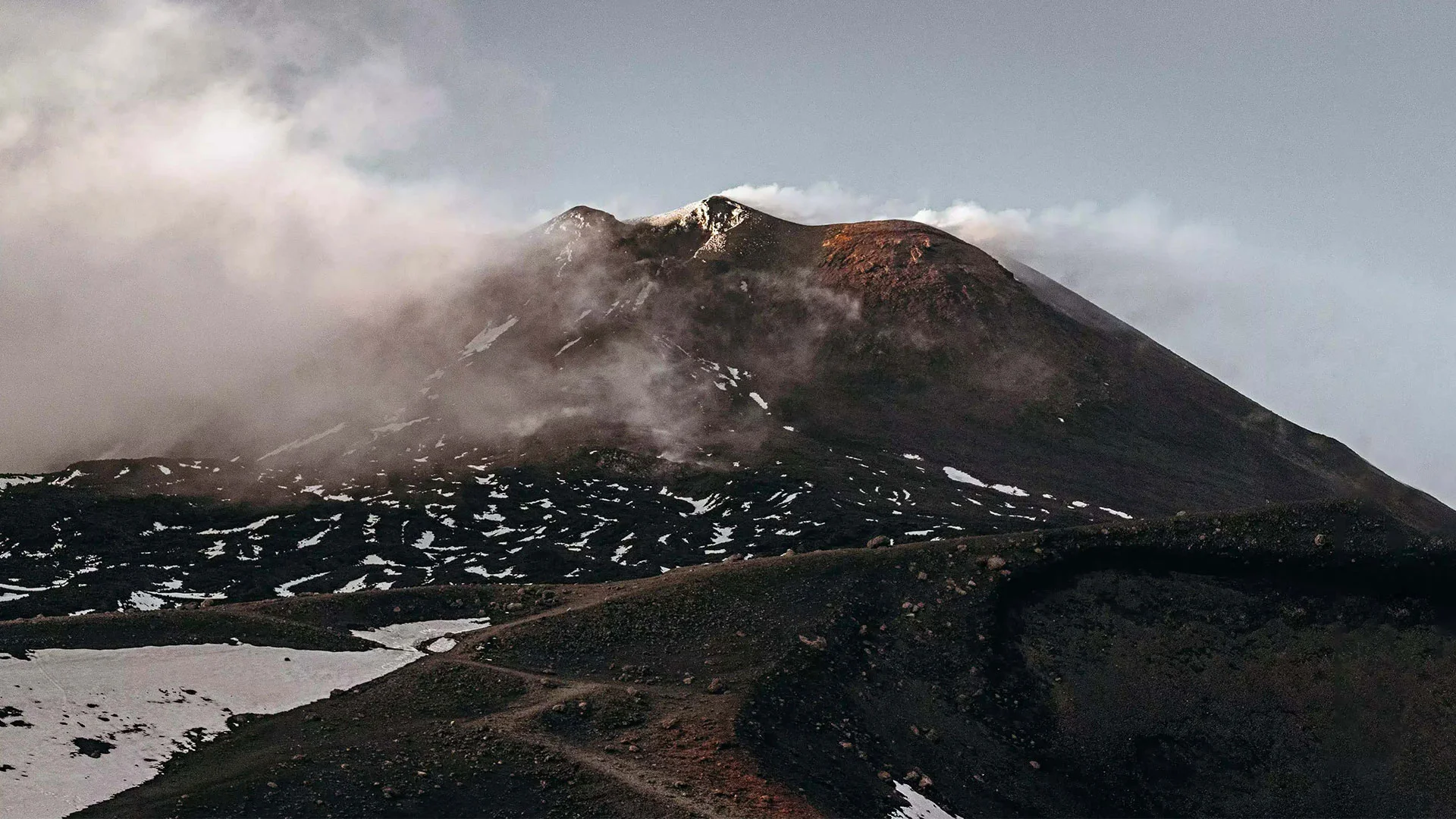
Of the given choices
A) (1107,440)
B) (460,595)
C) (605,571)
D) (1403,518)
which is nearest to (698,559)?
(605,571)

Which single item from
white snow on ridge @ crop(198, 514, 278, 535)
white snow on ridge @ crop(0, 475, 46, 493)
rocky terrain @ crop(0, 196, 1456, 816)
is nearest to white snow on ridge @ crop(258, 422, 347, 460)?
white snow on ridge @ crop(0, 475, 46, 493)

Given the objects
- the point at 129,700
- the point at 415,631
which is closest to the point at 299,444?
the point at 415,631

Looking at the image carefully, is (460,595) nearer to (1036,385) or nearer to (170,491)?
(170,491)

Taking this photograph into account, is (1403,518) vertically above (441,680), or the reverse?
(1403,518)

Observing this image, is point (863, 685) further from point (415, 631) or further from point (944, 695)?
point (415, 631)

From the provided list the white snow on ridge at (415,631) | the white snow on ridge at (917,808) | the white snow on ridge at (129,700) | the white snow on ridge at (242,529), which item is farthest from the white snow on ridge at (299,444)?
the white snow on ridge at (917,808)

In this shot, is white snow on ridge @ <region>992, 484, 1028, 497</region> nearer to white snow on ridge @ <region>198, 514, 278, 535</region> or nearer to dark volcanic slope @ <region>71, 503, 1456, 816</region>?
dark volcanic slope @ <region>71, 503, 1456, 816</region>
